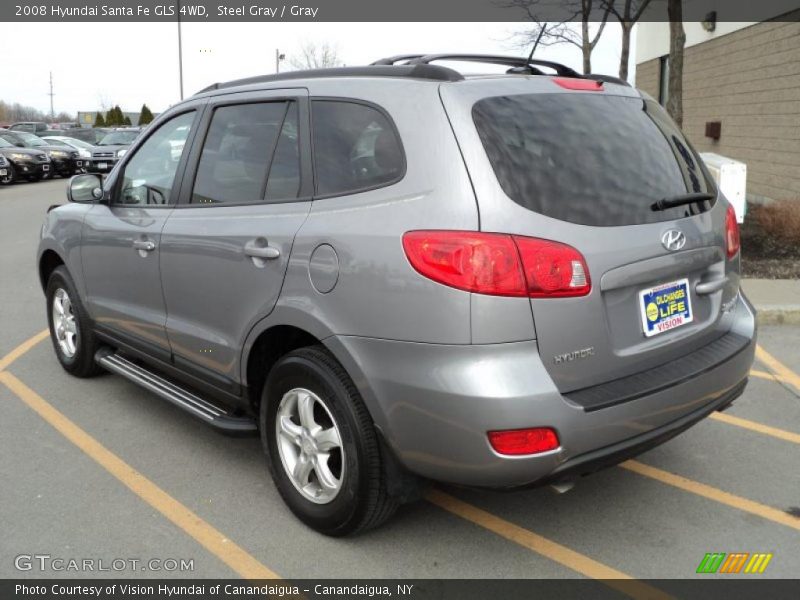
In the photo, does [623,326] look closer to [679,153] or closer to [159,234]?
[679,153]

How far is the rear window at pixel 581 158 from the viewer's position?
9.32 ft

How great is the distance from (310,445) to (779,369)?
3858mm

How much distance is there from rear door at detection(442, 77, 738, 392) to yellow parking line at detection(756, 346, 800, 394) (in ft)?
7.75

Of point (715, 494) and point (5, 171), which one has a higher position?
point (5, 171)

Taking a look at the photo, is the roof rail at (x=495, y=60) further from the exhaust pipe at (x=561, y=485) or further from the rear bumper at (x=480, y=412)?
the exhaust pipe at (x=561, y=485)

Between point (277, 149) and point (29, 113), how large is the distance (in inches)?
5690

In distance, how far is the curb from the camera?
6.82 metres

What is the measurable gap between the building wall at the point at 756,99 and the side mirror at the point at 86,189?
1119 centimetres

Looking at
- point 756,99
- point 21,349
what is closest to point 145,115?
point 756,99

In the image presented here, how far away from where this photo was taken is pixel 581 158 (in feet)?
9.82

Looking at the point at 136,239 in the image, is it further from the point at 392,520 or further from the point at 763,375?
the point at 763,375

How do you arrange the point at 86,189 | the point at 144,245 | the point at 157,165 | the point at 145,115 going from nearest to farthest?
the point at 144,245 → the point at 157,165 → the point at 86,189 → the point at 145,115

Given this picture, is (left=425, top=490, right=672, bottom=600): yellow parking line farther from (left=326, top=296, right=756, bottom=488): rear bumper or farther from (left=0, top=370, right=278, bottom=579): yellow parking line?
(left=0, top=370, right=278, bottom=579): yellow parking line

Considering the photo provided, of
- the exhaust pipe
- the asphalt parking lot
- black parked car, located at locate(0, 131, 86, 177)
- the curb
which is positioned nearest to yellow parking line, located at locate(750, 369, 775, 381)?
the asphalt parking lot
